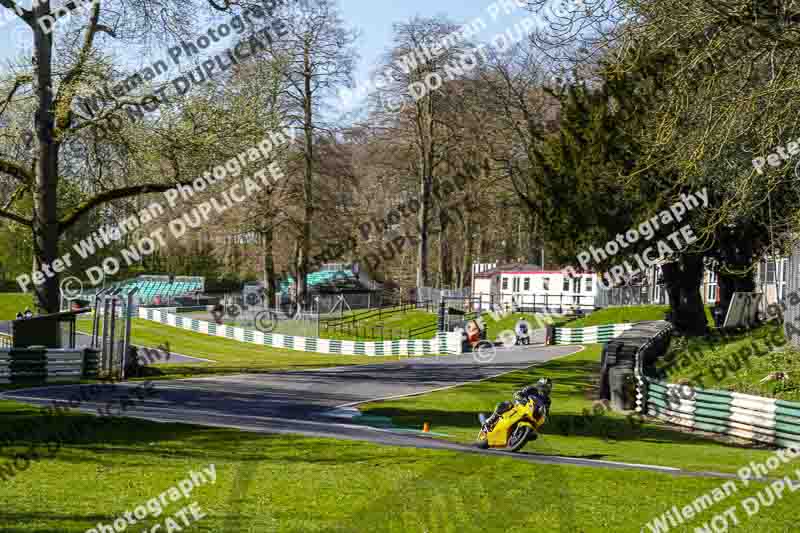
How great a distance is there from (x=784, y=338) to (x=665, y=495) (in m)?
13.9

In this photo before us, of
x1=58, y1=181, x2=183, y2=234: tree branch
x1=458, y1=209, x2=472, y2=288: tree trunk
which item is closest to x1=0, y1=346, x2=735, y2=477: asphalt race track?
x1=58, y1=181, x2=183, y2=234: tree branch

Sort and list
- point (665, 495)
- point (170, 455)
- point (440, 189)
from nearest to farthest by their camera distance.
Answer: point (665, 495) → point (170, 455) → point (440, 189)

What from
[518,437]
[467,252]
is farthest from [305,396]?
[467,252]

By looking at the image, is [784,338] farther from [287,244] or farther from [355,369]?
[287,244]

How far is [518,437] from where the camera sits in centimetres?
1284

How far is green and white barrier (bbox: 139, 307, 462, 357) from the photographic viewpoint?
39.4m

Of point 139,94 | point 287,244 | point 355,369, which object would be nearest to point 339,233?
point 287,244

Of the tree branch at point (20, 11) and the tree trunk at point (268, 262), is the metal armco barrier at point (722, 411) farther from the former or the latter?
the tree trunk at point (268, 262)

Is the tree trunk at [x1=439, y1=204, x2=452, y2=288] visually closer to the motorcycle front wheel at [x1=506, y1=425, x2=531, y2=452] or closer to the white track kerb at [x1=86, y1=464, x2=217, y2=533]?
the motorcycle front wheel at [x1=506, y1=425, x2=531, y2=452]

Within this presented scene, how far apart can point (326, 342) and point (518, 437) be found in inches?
1294

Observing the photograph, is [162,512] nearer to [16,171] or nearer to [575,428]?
[575,428]

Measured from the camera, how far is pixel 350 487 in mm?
10000

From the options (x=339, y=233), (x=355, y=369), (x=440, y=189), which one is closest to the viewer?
(x=355, y=369)

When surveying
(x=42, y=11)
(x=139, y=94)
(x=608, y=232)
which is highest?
(x=42, y=11)
